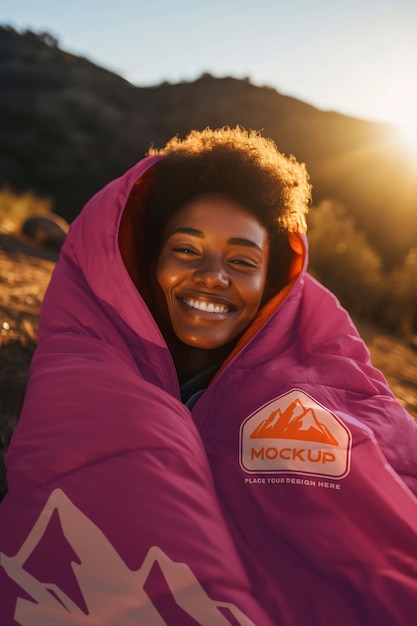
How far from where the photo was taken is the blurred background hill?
18531mm

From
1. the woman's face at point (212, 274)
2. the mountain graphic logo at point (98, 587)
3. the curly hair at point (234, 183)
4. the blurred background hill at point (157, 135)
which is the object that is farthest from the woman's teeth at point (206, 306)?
the blurred background hill at point (157, 135)

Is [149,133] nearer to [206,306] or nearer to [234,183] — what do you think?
[234,183]

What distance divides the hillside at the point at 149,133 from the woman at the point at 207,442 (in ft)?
49.7

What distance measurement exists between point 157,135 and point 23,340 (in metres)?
22.5

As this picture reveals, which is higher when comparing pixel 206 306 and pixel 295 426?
pixel 206 306

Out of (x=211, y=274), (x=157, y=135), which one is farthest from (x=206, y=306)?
(x=157, y=135)

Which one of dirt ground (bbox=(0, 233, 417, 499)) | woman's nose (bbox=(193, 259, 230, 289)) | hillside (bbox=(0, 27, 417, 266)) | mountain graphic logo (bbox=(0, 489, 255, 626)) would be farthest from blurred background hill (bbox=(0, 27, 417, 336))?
mountain graphic logo (bbox=(0, 489, 255, 626))

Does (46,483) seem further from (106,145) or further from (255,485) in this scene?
A: (106,145)

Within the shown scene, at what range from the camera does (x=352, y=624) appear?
1181 millimetres

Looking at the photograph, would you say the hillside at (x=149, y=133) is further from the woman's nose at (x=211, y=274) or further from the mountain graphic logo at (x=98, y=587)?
the mountain graphic logo at (x=98, y=587)

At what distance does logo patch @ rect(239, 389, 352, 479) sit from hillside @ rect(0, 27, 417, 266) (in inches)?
619

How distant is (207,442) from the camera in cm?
156

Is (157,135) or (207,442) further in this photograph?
(157,135)

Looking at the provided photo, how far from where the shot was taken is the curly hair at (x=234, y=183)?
1.99m
